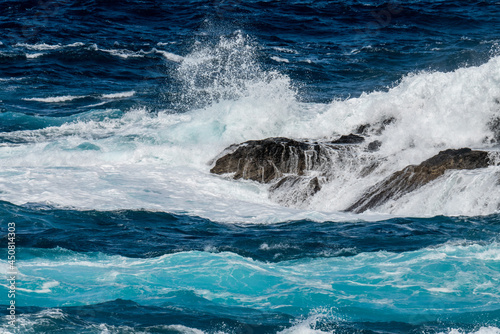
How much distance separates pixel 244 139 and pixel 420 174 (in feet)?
15.6

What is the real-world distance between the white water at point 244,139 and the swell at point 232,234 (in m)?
0.50

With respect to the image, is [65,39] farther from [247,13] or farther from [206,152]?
[206,152]

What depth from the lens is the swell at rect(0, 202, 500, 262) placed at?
8.76 metres

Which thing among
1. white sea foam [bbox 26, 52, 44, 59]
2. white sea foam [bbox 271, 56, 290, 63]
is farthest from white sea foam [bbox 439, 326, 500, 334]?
white sea foam [bbox 26, 52, 44, 59]

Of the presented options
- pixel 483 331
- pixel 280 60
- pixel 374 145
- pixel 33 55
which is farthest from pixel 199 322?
pixel 33 55

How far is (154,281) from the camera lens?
781 cm

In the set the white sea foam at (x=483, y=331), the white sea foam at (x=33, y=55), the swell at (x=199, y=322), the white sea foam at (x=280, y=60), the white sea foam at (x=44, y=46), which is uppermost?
the white sea foam at (x=280, y=60)

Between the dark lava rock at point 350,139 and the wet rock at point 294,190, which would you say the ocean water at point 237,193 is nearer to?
the wet rock at point 294,190

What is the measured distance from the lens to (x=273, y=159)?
12367mm

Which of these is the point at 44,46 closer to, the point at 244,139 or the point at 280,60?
the point at 280,60

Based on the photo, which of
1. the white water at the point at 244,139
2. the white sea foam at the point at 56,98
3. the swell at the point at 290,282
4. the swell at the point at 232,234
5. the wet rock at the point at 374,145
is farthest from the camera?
the white sea foam at the point at 56,98

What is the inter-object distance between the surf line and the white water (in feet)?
5.59

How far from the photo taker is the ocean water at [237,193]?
712 cm

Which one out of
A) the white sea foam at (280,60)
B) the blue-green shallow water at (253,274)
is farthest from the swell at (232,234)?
the white sea foam at (280,60)
